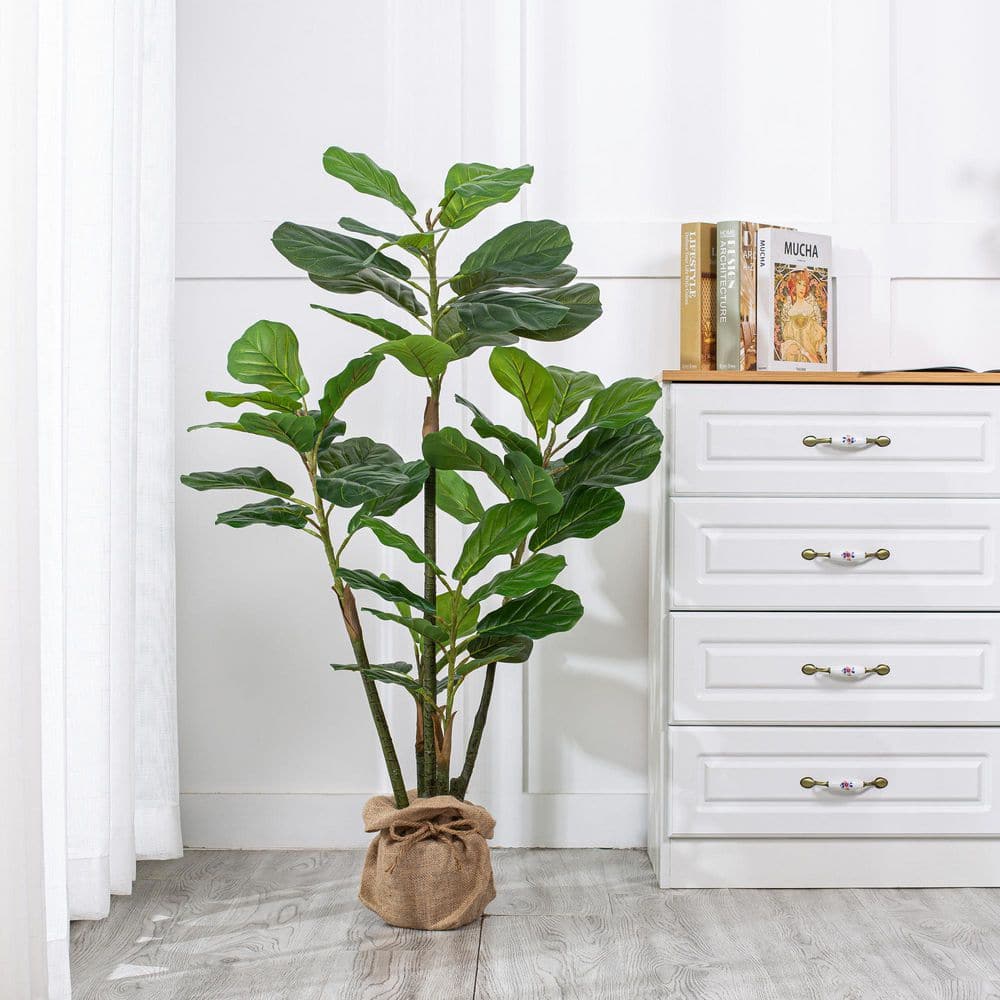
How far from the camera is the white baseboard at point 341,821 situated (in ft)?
6.66

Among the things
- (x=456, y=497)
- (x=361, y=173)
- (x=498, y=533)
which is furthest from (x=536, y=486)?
(x=361, y=173)

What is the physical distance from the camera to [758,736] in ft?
5.73

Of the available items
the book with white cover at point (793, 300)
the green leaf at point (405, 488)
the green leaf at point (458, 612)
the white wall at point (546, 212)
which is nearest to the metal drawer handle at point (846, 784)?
the white wall at point (546, 212)

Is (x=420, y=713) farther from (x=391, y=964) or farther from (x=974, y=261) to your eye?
(x=974, y=261)

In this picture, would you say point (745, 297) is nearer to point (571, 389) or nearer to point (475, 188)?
point (571, 389)

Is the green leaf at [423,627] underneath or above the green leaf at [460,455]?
underneath

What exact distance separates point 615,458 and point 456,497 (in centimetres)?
27

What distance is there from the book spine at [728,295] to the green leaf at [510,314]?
0.48 meters

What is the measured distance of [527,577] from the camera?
61.4 inches

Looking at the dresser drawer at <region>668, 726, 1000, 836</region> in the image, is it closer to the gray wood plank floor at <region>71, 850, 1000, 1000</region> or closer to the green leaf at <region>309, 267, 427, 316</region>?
the gray wood plank floor at <region>71, 850, 1000, 1000</region>

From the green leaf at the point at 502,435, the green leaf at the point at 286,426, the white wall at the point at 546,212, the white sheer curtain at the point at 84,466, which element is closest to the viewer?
the white sheer curtain at the point at 84,466

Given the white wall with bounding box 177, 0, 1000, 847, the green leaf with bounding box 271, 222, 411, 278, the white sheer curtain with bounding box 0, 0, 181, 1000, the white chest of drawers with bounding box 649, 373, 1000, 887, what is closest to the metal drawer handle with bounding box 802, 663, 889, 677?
the white chest of drawers with bounding box 649, 373, 1000, 887

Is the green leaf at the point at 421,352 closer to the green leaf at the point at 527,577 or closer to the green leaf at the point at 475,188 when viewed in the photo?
the green leaf at the point at 475,188

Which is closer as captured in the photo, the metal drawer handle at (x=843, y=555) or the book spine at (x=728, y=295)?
the metal drawer handle at (x=843, y=555)
